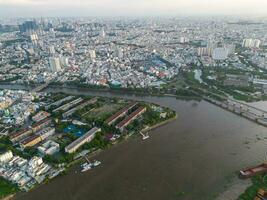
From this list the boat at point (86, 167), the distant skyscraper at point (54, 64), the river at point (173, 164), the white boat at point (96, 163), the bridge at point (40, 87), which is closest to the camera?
the river at point (173, 164)

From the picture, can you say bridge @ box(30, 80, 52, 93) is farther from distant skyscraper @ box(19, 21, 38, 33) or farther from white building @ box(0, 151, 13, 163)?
distant skyscraper @ box(19, 21, 38, 33)

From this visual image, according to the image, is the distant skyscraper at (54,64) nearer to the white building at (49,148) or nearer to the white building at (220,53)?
the white building at (49,148)

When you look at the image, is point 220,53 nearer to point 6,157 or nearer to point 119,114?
point 119,114

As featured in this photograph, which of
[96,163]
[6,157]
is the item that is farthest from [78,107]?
[96,163]

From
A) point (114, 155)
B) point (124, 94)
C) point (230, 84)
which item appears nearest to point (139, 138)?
point (114, 155)

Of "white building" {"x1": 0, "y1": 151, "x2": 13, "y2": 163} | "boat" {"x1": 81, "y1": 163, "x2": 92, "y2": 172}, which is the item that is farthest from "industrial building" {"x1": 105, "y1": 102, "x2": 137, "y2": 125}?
"white building" {"x1": 0, "y1": 151, "x2": 13, "y2": 163}

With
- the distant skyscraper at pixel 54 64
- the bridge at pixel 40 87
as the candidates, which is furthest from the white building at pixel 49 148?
the distant skyscraper at pixel 54 64

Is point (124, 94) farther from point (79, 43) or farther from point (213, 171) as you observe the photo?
point (79, 43)
